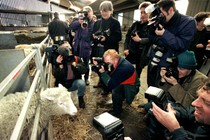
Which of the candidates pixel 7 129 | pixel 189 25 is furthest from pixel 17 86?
pixel 189 25

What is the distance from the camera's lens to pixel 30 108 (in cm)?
163

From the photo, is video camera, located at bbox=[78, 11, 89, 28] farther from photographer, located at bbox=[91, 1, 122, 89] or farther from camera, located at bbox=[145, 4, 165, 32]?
camera, located at bbox=[145, 4, 165, 32]

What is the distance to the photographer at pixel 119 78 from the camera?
2.25 m

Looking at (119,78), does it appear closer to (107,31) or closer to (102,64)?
(102,64)

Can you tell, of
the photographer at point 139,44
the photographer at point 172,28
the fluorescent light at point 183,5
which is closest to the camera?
the photographer at point 172,28

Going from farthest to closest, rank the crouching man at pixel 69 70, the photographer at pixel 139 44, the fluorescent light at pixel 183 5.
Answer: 1. the fluorescent light at pixel 183 5
2. the photographer at pixel 139 44
3. the crouching man at pixel 69 70

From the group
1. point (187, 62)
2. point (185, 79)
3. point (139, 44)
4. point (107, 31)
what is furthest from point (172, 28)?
point (107, 31)

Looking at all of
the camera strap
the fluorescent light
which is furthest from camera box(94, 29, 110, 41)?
the fluorescent light

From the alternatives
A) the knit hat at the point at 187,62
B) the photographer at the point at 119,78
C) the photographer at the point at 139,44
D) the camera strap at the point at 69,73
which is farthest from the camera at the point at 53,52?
→ the knit hat at the point at 187,62

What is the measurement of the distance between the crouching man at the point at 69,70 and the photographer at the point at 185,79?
4.59ft

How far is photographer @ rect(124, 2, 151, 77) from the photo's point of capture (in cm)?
267

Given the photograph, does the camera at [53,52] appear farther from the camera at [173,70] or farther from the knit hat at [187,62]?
the knit hat at [187,62]

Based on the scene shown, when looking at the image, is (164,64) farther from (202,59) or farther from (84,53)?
(84,53)

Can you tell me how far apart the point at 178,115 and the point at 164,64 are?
3.20ft
